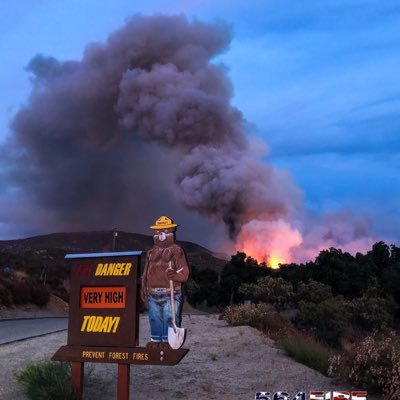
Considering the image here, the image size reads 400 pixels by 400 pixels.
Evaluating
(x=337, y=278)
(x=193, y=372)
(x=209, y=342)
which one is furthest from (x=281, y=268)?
(x=193, y=372)

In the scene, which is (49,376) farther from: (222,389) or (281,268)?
(281,268)

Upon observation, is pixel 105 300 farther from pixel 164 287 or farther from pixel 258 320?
pixel 258 320

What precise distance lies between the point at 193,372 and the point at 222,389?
161cm

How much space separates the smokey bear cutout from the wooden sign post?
20 centimetres

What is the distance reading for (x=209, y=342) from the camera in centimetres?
1593

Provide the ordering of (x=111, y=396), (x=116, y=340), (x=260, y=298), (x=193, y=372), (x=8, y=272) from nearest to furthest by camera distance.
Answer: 1. (x=116, y=340)
2. (x=111, y=396)
3. (x=193, y=372)
4. (x=260, y=298)
5. (x=8, y=272)

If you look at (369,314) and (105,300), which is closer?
(105,300)

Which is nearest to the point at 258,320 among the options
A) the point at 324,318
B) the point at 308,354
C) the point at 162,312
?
the point at 308,354

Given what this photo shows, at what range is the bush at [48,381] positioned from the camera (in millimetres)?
8914

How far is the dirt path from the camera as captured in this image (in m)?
9.97

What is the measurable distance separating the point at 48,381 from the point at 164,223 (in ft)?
10.7

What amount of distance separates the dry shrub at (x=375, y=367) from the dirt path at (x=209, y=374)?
583mm

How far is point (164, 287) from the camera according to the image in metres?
8.70

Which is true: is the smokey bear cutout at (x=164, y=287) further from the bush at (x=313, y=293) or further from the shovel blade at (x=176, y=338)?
the bush at (x=313, y=293)
